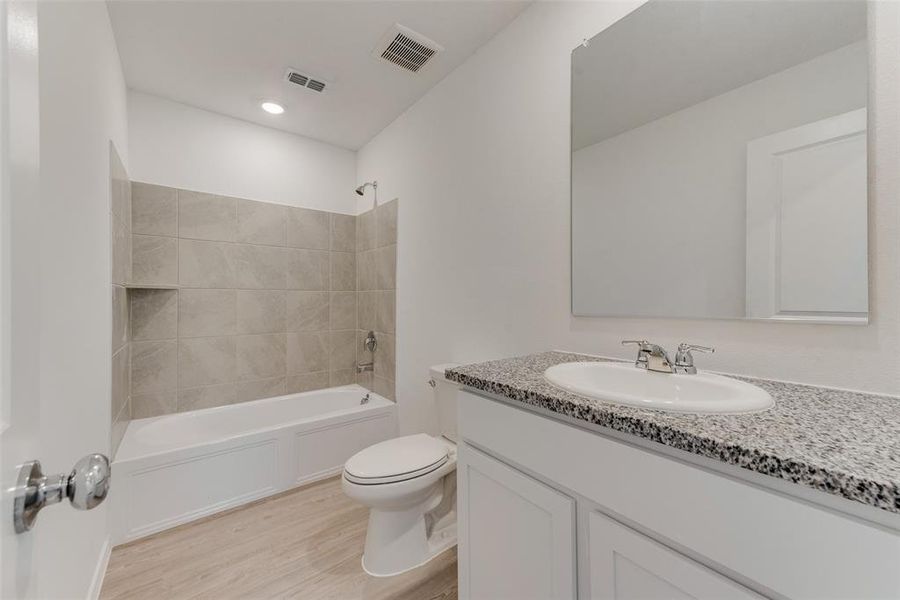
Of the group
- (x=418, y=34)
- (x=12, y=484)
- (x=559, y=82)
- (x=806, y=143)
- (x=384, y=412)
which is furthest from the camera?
(x=384, y=412)

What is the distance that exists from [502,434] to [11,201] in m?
0.98

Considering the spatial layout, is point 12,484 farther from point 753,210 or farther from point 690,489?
point 753,210

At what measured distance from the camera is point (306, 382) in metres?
2.84

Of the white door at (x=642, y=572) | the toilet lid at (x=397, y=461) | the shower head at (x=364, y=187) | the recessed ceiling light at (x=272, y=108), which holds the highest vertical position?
the recessed ceiling light at (x=272, y=108)

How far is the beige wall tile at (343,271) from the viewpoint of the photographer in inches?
118

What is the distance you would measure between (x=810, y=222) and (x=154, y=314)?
3.13 metres

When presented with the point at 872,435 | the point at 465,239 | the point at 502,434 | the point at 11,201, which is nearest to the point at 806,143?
the point at 872,435

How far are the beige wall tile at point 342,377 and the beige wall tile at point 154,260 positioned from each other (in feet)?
4.19

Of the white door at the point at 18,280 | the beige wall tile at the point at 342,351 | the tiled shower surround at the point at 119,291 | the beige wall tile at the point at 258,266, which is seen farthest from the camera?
the beige wall tile at the point at 342,351

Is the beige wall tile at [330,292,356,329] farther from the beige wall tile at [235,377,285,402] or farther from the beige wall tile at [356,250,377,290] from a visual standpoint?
the beige wall tile at [235,377,285,402]

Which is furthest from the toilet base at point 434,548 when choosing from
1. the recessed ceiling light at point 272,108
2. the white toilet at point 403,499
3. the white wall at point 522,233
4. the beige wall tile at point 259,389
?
the recessed ceiling light at point 272,108

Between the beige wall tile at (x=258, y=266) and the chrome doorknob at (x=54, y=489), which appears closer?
the chrome doorknob at (x=54, y=489)

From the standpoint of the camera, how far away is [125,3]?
5.12 ft

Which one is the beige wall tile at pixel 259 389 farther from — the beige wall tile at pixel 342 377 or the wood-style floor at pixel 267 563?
the wood-style floor at pixel 267 563
